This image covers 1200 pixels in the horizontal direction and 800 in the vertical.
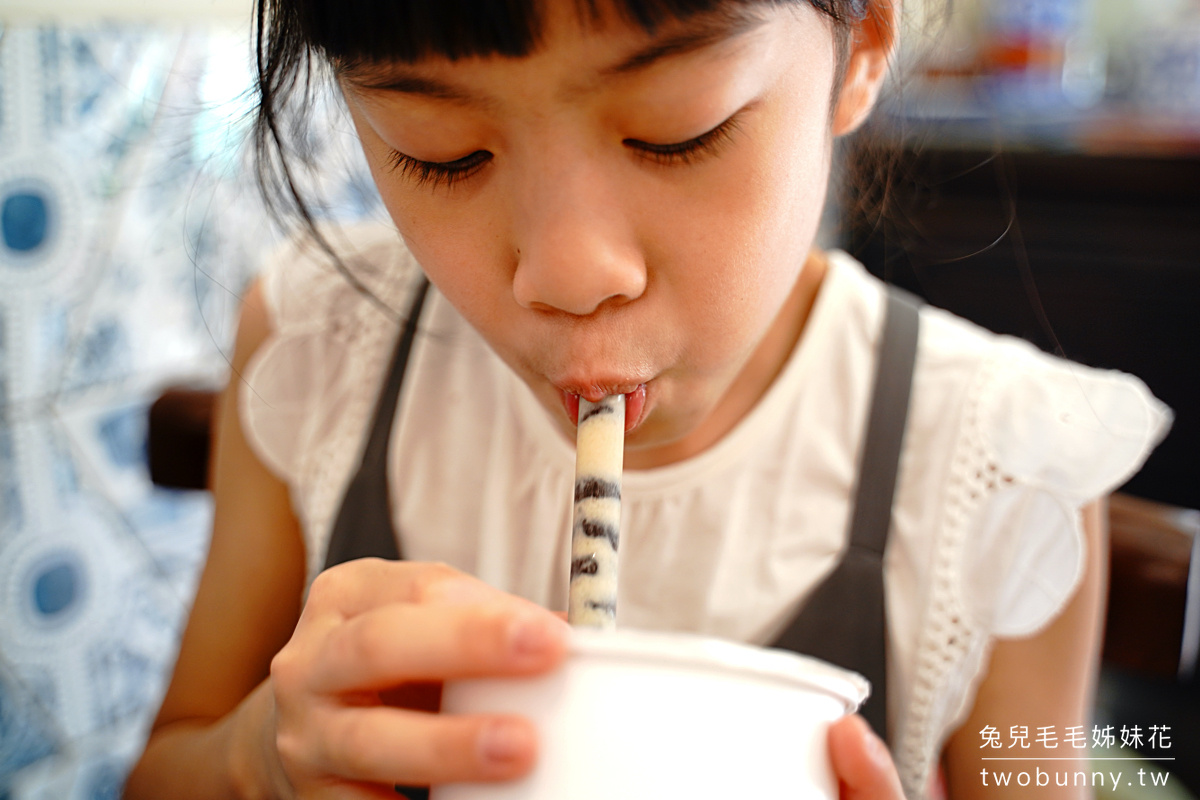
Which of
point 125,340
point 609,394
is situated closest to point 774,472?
point 609,394

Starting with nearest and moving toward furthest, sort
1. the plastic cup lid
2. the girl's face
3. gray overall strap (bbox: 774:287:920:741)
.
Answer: the plastic cup lid → the girl's face → gray overall strap (bbox: 774:287:920:741)

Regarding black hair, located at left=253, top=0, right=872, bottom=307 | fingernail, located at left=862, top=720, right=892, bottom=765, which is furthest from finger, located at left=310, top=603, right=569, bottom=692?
black hair, located at left=253, top=0, right=872, bottom=307

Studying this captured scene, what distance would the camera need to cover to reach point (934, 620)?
2.06ft

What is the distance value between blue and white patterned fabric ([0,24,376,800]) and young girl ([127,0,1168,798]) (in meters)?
0.20

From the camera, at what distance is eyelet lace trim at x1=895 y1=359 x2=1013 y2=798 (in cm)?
63

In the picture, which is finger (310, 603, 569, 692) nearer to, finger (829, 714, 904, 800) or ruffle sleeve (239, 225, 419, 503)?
finger (829, 714, 904, 800)

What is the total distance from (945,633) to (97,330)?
31.8 inches

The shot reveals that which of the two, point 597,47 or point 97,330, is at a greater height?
point 597,47

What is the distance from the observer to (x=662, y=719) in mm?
265

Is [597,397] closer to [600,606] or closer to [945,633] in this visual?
[600,606]

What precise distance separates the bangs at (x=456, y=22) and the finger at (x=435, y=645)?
21 centimetres

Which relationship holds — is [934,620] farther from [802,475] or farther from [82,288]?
[82,288]

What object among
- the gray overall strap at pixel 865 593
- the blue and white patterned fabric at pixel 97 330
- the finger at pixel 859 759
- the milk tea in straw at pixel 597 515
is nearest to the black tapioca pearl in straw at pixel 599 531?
the milk tea in straw at pixel 597 515

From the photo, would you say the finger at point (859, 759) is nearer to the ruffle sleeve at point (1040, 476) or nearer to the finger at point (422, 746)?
the finger at point (422, 746)
